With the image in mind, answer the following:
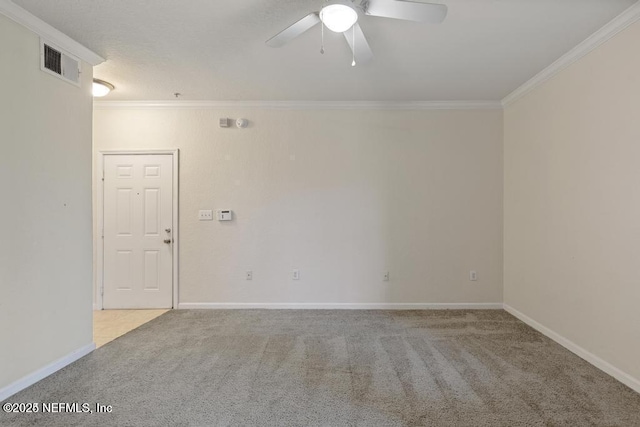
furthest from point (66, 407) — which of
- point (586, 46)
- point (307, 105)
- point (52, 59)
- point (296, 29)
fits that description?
point (586, 46)

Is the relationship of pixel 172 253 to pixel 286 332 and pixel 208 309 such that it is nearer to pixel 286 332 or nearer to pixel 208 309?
pixel 208 309

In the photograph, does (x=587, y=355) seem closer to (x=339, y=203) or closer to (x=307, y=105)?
(x=339, y=203)

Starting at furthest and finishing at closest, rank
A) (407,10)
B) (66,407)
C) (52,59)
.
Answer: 1. (52,59)
2. (66,407)
3. (407,10)

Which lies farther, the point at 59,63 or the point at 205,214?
the point at 205,214

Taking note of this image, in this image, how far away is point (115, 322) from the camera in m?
3.59

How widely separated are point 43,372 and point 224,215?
219 cm

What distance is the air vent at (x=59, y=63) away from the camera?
242cm

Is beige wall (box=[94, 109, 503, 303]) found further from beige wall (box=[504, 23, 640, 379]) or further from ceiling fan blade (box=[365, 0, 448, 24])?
ceiling fan blade (box=[365, 0, 448, 24])

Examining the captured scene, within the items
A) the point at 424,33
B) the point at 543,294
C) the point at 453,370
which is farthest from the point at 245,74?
Result: the point at 543,294

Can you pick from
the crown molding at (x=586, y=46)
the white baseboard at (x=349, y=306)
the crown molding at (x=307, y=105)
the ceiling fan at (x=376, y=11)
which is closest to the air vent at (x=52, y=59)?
the crown molding at (x=307, y=105)

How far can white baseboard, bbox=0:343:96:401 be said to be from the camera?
2.15m

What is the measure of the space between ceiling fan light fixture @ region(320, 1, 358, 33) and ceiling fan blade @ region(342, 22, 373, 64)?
0.20m

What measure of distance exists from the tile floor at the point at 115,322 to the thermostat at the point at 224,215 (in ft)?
4.39

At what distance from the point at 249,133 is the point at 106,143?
5.88ft
